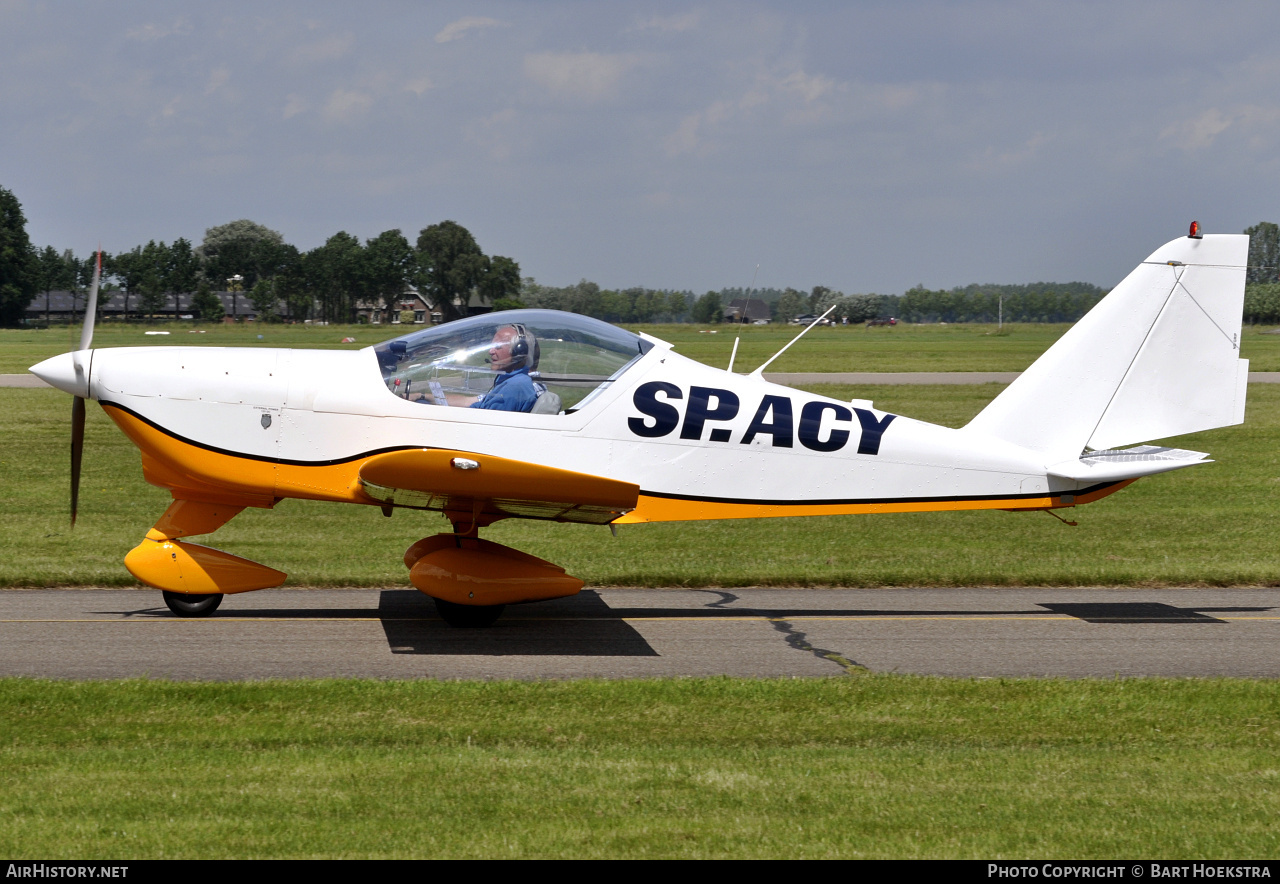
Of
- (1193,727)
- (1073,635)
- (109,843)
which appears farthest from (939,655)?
(109,843)

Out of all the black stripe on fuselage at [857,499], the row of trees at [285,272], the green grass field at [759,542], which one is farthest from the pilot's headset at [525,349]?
the row of trees at [285,272]

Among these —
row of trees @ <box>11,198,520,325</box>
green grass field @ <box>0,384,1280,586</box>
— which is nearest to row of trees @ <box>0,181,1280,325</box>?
row of trees @ <box>11,198,520,325</box>

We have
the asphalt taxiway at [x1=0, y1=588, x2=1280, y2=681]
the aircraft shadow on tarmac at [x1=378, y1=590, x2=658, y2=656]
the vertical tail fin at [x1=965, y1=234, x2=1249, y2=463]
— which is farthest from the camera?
the vertical tail fin at [x1=965, y1=234, x2=1249, y2=463]

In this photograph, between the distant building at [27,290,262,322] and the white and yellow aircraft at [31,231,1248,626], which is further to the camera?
the distant building at [27,290,262,322]

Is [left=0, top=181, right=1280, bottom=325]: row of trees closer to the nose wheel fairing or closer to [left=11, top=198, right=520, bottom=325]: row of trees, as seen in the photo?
[left=11, top=198, right=520, bottom=325]: row of trees

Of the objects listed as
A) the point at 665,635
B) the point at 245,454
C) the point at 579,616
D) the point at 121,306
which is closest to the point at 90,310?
the point at 245,454

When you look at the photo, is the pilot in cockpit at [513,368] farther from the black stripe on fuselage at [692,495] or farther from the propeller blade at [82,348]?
the propeller blade at [82,348]

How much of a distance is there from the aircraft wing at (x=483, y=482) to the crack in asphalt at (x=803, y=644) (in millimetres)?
1642

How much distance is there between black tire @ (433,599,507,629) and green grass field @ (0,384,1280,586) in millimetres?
1804

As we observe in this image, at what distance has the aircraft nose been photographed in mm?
8617

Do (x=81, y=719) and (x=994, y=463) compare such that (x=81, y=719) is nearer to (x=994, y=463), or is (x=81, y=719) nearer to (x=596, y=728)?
(x=596, y=728)

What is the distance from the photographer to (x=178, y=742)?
604 centimetres

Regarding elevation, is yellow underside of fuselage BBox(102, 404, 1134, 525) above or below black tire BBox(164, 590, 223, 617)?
above

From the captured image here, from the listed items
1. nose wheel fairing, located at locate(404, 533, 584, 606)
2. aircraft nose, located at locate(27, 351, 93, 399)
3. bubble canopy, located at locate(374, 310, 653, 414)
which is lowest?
nose wheel fairing, located at locate(404, 533, 584, 606)
